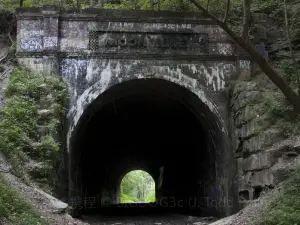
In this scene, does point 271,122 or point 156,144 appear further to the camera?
point 156,144

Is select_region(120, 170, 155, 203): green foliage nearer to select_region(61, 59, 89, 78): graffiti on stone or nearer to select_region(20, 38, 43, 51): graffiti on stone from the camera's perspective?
select_region(61, 59, 89, 78): graffiti on stone

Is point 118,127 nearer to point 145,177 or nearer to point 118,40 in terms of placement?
point 118,40

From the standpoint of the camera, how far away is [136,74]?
40.7 ft

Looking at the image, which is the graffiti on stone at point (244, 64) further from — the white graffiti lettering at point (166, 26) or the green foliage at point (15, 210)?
the green foliage at point (15, 210)

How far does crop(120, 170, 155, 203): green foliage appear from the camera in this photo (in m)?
42.4

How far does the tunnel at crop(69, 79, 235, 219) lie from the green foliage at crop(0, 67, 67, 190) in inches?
49.2

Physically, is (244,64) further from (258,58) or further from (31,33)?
(31,33)

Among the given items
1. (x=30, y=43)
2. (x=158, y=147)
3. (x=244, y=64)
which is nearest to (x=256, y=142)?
(x=244, y=64)

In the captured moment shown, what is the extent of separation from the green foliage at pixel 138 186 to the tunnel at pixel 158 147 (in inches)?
676

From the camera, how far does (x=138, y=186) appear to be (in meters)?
51.2

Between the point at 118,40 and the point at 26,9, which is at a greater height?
the point at 26,9

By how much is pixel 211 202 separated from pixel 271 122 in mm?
4343

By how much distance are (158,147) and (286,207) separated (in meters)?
14.3

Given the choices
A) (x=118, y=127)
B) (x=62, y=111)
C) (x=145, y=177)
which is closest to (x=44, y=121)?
(x=62, y=111)
